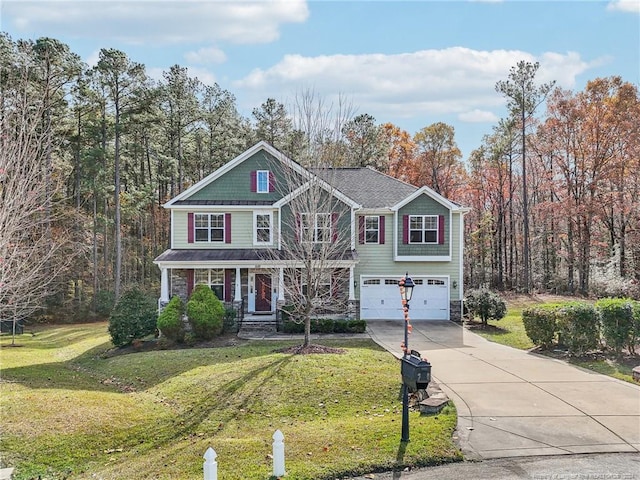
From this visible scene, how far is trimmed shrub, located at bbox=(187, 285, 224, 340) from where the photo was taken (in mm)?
19406

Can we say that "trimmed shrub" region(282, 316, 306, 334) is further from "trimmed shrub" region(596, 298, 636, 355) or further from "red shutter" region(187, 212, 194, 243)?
"trimmed shrub" region(596, 298, 636, 355)

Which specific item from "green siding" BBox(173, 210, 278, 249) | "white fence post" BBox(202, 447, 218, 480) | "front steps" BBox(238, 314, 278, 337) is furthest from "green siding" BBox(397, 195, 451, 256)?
"white fence post" BBox(202, 447, 218, 480)

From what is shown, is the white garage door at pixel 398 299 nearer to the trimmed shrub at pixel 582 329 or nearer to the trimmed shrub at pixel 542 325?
the trimmed shrub at pixel 542 325

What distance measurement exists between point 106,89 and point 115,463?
29.0m

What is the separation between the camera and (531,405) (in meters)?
10.5

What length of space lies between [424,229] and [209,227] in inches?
398

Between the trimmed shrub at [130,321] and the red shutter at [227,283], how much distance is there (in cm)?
422

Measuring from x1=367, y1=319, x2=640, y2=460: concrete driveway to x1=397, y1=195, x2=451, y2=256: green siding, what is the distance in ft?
26.5

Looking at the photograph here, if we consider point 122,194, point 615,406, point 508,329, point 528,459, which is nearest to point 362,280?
point 508,329

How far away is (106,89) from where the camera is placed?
106 feet

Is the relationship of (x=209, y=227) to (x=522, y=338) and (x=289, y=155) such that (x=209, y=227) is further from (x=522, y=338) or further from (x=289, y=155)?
(x=522, y=338)

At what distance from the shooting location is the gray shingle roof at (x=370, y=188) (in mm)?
25188

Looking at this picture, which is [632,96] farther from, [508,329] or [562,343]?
[562,343]

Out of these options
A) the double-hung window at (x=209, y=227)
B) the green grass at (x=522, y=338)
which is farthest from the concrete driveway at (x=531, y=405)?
the double-hung window at (x=209, y=227)
